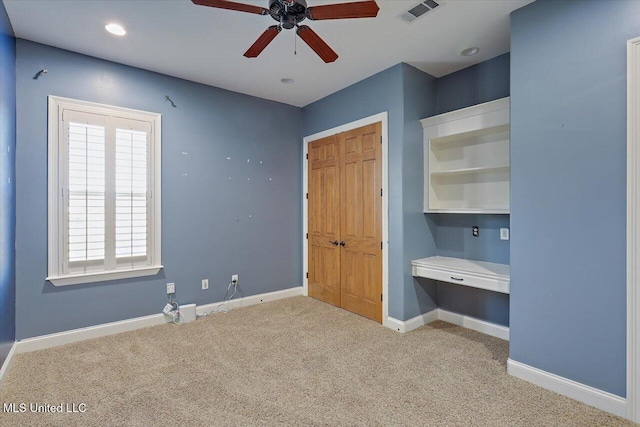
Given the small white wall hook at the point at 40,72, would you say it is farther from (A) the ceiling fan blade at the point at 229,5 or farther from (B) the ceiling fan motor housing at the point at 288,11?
(B) the ceiling fan motor housing at the point at 288,11

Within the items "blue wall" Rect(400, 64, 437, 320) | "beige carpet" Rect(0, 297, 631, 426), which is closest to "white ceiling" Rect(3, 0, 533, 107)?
"blue wall" Rect(400, 64, 437, 320)

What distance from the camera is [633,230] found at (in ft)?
6.31

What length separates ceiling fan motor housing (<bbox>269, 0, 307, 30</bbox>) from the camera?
1.92m

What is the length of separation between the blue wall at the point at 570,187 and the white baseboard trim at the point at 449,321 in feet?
2.54

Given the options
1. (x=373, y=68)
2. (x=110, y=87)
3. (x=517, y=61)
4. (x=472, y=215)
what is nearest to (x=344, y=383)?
(x=472, y=215)

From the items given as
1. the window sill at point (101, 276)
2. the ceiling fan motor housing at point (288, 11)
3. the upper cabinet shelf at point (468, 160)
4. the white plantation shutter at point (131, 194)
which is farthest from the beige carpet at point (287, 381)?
the ceiling fan motor housing at point (288, 11)

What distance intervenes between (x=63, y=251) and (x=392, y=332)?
10.9ft

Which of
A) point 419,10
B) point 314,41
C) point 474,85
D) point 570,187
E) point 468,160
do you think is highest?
point 419,10

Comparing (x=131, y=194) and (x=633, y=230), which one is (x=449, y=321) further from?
(x=131, y=194)

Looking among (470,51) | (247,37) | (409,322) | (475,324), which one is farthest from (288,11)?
(475,324)

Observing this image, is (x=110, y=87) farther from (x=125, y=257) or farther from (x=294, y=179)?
(x=294, y=179)

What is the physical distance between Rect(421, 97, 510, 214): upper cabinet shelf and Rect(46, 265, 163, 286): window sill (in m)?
3.13

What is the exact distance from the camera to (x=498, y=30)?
2.73 metres

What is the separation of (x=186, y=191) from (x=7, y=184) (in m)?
1.53
